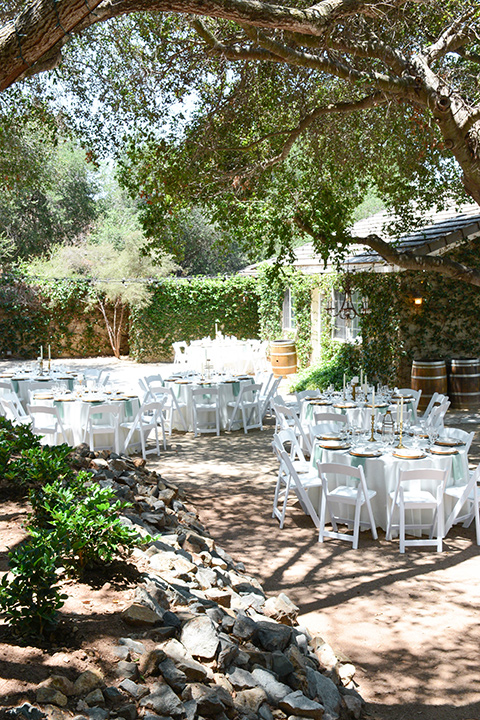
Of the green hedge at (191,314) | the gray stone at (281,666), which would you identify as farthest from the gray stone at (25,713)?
the green hedge at (191,314)

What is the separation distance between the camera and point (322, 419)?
8.79m

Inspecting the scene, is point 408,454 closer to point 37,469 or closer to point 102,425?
point 37,469

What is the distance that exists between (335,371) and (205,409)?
438cm

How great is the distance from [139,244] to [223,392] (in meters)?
16.5

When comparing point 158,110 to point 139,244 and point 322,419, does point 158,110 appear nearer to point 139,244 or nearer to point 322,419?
point 322,419

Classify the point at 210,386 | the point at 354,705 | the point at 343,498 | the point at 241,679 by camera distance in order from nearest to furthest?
1. the point at 241,679
2. the point at 354,705
3. the point at 343,498
4. the point at 210,386

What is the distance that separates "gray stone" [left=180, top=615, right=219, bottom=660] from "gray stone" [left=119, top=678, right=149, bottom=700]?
0.45m

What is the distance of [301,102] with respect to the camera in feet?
32.2

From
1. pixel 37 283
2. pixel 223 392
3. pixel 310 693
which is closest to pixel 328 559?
pixel 310 693

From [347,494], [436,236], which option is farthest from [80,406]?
[436,236]

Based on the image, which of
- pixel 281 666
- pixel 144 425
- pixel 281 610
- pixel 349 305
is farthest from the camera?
pixel 349 305

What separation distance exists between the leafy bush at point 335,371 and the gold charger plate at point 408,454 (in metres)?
6.98

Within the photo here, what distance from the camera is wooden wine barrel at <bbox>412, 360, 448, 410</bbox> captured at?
41.2 feet

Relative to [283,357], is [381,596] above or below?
below
